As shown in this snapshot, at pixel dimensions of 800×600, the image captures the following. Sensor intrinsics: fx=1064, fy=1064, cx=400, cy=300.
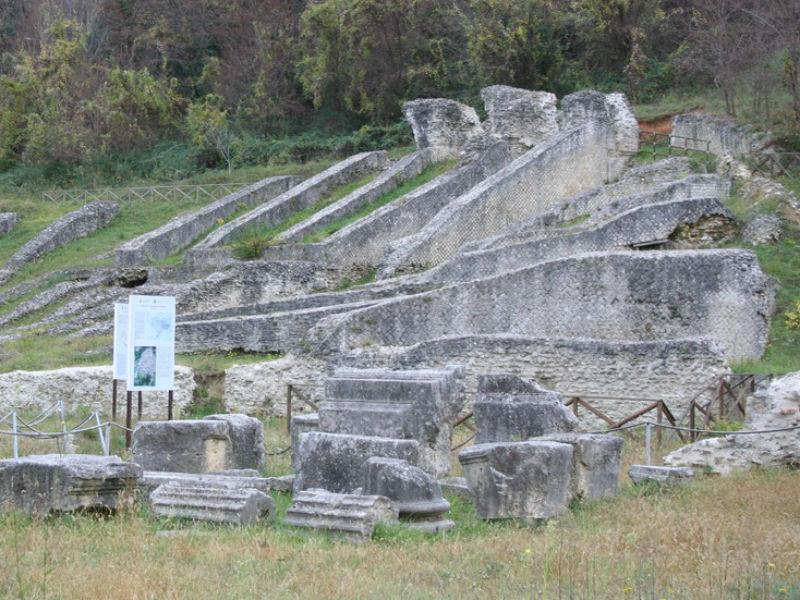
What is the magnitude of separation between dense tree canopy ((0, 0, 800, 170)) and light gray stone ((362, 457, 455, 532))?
965 inches

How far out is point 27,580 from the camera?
20.2 ft

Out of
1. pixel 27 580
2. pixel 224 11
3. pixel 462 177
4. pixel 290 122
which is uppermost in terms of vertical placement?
pixel 224 11

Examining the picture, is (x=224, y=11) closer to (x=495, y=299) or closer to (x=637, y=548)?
(x=495, y=299)

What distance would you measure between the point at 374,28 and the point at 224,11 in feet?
31.6

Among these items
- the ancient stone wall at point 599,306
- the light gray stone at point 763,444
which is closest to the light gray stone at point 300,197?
the ancient stone wall at point 599,306

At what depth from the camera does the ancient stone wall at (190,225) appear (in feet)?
85.5

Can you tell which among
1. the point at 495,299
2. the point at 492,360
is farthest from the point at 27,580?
the point at 495,299

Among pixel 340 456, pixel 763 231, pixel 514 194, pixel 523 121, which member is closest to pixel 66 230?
pixel 514 194

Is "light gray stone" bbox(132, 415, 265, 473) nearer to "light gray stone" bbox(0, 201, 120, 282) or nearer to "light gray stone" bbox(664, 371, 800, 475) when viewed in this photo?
"light gray stone" bbox(664, 371, 800, 475)

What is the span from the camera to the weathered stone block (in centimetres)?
881

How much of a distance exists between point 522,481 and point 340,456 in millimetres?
1567

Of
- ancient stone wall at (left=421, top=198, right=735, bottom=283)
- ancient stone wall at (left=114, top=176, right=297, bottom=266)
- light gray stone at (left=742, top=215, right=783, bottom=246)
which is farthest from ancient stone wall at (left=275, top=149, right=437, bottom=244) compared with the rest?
light gray stone at (left=742, top=215, right=783, bottom=246)

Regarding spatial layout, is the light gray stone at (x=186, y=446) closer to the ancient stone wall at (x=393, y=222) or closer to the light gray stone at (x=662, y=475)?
the light gray stone at (x=662, y=475)

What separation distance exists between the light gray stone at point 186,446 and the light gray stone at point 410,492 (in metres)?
2.62
